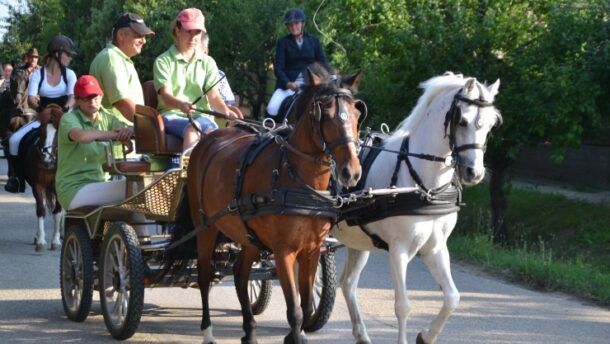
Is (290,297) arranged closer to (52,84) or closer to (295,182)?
(295,182)

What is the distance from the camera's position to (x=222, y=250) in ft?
29.5

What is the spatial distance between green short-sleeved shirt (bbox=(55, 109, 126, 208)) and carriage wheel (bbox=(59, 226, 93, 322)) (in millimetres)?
349

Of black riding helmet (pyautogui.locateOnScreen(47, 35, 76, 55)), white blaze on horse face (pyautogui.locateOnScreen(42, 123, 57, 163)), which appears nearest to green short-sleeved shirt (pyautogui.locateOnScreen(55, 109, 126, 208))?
white blaze on horse face (pyautogui.locateOnScreen(42, 123, 57, 163))

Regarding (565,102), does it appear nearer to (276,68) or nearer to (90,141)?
(276,68)

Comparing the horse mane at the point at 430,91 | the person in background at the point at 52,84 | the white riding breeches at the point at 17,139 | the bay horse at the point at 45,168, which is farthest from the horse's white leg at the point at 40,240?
the horse mane at the point at 430,91

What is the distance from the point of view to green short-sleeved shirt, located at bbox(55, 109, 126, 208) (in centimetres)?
947

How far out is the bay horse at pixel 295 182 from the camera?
7.03 metres

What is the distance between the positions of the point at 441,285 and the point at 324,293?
1.18 m

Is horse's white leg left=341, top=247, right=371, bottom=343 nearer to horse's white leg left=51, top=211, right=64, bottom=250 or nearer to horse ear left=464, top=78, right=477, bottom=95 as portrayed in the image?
horse ear left=464, top=78, right=477, bottom=95

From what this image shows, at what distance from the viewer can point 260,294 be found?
31.7 ft

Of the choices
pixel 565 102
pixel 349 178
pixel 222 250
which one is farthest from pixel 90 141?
pixel 565 102

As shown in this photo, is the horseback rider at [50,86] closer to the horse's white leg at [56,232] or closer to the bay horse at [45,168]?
the bay horse at [45,168]

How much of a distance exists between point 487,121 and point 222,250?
249 centimetres

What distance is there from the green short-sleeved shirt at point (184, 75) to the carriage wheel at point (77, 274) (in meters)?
1.28
